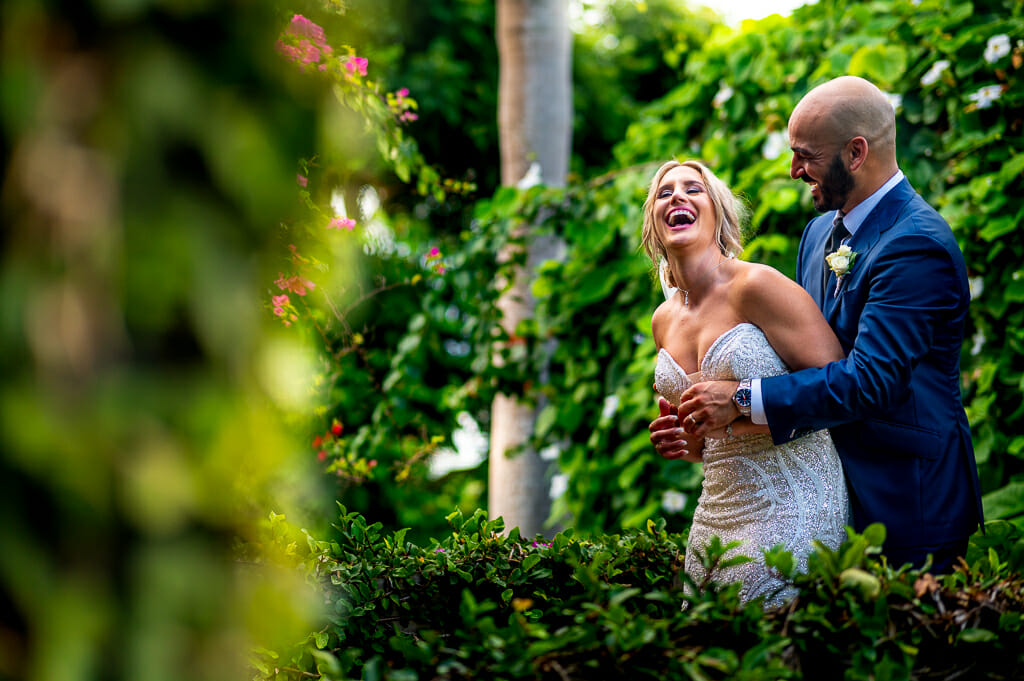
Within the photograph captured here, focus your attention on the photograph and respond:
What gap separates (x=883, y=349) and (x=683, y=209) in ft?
2.16

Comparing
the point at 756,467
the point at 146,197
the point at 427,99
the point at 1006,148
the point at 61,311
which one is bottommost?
the point at 61,311

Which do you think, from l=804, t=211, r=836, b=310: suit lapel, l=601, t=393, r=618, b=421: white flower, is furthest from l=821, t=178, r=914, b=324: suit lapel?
l=601, t=393, r=618, b=421: white flower

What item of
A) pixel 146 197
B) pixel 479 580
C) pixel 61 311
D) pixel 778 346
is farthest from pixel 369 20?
pixel 479 580

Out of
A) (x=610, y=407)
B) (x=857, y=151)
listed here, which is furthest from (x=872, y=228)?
(x=610, y=407)

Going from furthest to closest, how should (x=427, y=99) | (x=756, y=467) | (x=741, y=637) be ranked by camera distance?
(x=427, y=99) → (x=756, y=467) → (x=741, y=637)

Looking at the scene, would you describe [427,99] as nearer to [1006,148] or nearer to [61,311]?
[1006,148]

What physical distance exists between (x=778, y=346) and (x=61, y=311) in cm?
185

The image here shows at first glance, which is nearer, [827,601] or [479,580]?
[827,601]

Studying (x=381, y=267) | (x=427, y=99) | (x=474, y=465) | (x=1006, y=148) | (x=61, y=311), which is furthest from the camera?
(x=427, y=99)

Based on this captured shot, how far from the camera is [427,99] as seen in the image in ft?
29.5

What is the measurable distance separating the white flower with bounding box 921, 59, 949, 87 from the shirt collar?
1550 mm

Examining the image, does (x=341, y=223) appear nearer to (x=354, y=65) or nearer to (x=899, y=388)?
(x=354, y=65)

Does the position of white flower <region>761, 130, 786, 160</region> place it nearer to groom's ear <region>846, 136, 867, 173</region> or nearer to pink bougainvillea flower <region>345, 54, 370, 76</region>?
groom's ear <region>846, 136, 867, 173</region>

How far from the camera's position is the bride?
2.26 meters
